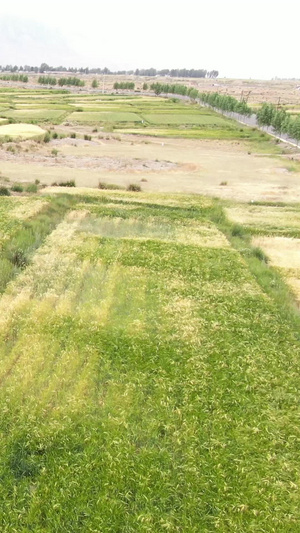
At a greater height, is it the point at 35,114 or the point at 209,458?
the point at 35,114

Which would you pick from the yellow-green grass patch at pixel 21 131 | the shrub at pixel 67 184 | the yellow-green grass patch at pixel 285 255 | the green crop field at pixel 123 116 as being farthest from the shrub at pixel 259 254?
the green crop field at pixel 123 116

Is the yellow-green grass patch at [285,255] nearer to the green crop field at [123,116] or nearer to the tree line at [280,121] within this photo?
the tree line at [280,121]

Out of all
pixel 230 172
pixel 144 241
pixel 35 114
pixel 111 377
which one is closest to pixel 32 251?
pixel 144 241

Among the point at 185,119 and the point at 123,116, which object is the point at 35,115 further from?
the point at 185,119

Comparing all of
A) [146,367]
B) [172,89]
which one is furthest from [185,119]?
[146,367]

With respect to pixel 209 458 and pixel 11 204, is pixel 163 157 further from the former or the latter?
pixel 209 458

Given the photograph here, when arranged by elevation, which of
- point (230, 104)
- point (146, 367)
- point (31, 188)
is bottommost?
point (146, 367)
